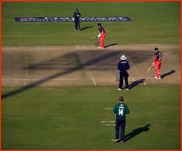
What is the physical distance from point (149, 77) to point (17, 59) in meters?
9.93

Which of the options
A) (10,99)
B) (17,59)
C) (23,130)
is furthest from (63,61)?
(23,130)

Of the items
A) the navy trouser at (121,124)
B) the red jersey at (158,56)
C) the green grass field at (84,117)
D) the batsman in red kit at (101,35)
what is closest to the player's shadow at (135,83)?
the green grass field at (84,117)

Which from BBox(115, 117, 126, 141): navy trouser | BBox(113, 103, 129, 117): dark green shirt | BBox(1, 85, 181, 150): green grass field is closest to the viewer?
BBox(113, 103, 129, 117): dark green shirt

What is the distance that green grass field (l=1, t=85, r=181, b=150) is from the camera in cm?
1880

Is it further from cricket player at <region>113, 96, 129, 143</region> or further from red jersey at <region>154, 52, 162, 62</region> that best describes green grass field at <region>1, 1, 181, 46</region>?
cricket player at <region>113, 96, 129, 143</region>

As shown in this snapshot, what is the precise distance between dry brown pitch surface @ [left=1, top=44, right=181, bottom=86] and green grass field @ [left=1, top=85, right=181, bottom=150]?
1.51m

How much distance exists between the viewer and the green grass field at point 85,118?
61.7 feet

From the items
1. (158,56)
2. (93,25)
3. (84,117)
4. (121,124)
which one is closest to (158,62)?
(158,56)

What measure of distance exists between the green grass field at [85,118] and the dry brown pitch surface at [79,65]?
151 centimetres

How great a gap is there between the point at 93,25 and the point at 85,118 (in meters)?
23.3

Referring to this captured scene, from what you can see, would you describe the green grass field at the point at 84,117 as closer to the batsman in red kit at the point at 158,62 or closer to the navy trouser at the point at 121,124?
the navy trouser at the point at 121,124

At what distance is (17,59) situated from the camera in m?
32.0

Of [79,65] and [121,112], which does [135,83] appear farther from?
[121,112]

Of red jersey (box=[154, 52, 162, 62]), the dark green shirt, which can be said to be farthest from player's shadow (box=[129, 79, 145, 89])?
the dark green shirt
